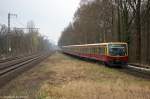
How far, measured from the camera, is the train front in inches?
1367

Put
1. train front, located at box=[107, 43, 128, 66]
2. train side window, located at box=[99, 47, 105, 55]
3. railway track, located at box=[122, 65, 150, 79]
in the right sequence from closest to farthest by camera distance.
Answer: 1. railway track, located at box=[122, 65, 150, 79]
2. train front, located at box=[107, 43, 128, 66]
3. train side window, located at box=[99, 47, 105, 55]

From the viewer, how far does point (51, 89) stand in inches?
645

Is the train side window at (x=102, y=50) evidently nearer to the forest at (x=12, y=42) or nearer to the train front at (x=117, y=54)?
the train front at (x=117, y=54)

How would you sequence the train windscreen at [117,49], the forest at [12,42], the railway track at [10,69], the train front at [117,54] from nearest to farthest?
the railway track at [10,69]
the train front at [117,54]
the train windscreen at [117,49]
the forest at [12,42]

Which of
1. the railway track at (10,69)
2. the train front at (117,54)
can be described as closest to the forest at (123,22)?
the train front at (117,54)

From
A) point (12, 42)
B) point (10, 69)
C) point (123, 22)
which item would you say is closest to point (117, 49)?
point (10, 69)

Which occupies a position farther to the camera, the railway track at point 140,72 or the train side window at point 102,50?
the train side window at point 102,50

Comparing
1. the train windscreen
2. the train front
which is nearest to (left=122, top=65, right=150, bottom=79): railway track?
the train front

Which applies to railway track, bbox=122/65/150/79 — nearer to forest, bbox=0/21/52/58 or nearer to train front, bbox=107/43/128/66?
train front, bbox=107/43/128/66

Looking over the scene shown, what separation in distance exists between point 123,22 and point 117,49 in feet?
46.3

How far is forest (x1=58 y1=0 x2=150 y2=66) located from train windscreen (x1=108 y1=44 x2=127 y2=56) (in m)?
2.95

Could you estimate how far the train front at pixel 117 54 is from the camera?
34.7 meters

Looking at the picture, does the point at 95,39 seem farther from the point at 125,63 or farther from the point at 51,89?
the point at 51,89

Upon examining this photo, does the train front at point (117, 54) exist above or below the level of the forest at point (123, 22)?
below
